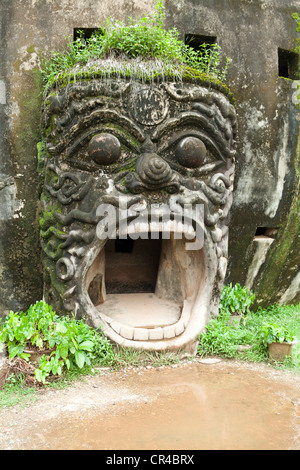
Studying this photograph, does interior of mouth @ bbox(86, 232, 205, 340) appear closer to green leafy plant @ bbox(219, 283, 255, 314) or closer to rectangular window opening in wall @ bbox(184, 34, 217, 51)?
green leafy plant @ bbox(219, 283, 255, 314)

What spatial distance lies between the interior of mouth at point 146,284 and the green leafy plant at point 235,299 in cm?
44

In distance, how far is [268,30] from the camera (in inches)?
215

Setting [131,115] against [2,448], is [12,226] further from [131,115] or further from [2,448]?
[2,448]

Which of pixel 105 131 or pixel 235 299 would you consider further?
pixel 235 299

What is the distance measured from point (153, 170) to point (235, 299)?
1868mm

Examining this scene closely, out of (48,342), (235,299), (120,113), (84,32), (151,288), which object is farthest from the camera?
(151,288)

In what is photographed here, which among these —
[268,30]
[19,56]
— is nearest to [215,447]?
[19,56]

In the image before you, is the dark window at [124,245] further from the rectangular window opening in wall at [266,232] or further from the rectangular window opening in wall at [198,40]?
the rectangular window opening in wall at [198,40]

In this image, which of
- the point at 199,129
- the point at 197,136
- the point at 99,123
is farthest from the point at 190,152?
the point at 99,123

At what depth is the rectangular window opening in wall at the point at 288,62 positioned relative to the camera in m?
5.72

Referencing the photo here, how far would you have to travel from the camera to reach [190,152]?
443cm

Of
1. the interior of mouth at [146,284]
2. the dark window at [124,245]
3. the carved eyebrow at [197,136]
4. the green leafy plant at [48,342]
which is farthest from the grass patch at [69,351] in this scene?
the carved eyebrow at [197,136]

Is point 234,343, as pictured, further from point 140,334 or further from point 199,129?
point 199,129
